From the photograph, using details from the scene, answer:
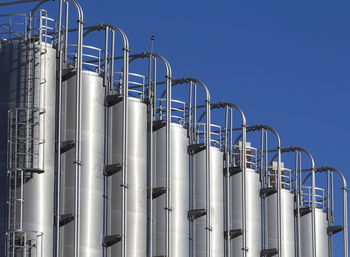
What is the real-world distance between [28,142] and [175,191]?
1351cm

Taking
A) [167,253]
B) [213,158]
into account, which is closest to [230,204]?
[213,158]

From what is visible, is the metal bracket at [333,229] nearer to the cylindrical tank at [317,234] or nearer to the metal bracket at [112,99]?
the cylindrical tank at [317,234]

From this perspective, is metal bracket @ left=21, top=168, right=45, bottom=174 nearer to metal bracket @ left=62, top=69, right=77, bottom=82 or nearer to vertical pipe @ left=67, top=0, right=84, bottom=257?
vertical pipe @ left=67, top=0, right=84, bottom=257

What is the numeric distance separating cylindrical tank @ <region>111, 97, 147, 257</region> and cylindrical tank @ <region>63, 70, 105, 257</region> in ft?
→ 4.00

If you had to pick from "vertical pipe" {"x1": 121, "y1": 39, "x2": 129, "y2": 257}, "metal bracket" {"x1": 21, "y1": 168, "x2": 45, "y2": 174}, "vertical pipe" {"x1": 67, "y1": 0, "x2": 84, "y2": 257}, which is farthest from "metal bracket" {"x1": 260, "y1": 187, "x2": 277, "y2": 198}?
"metal bracket" {"x1": 21, "y1": 168, "x2": 45, "y2": 174}

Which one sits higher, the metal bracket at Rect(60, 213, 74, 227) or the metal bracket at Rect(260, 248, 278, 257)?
the metal bracket at Rect(260, 248, 278, 257)

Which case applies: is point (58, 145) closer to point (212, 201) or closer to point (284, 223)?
point (212, 201)

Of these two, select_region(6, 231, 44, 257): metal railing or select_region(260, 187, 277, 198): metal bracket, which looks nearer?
select_region(6, 231, 44, 257): metal railing

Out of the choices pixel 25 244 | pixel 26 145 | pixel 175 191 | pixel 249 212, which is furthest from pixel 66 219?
pixel 249 212

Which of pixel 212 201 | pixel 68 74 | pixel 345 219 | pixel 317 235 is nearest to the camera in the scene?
pixel 68 74

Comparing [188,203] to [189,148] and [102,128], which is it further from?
[102,128]

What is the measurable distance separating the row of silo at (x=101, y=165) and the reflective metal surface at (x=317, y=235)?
8470 mm

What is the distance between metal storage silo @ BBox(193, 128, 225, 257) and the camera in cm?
6738

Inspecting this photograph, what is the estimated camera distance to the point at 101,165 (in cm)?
5800
